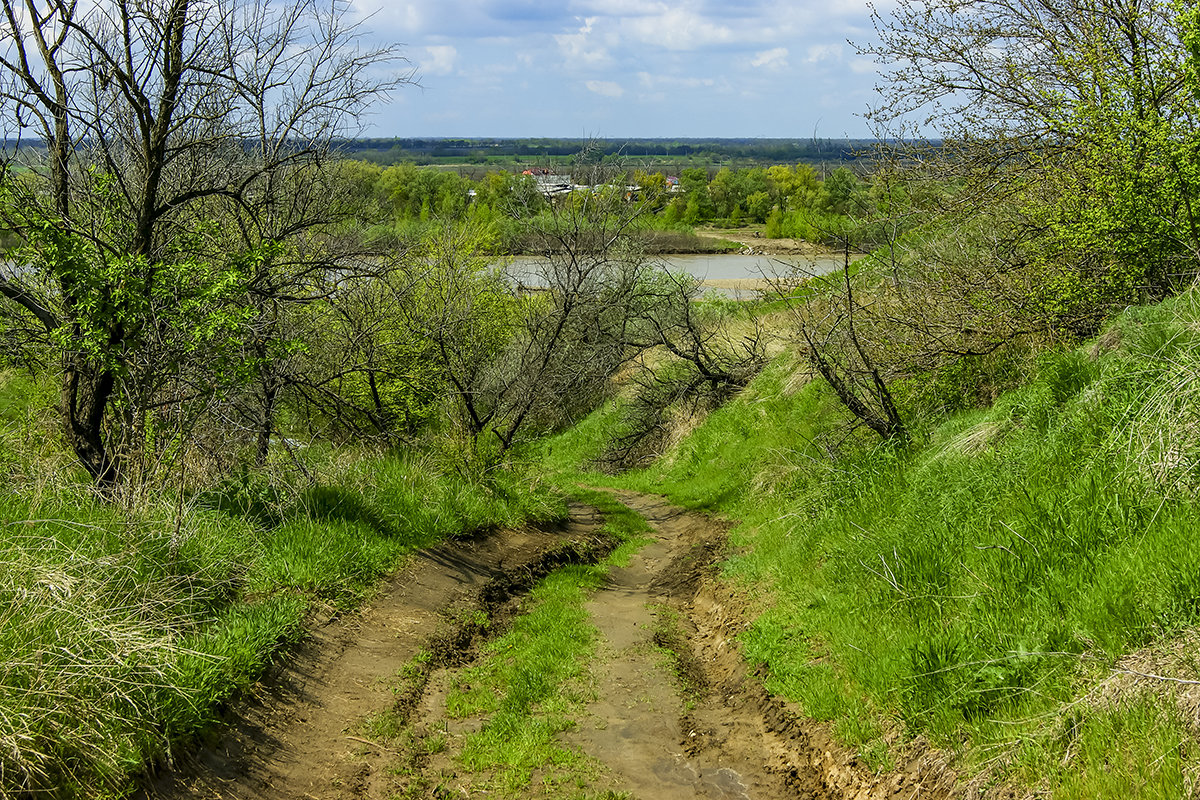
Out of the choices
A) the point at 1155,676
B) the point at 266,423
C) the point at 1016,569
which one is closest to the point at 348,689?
the point at 1016,569

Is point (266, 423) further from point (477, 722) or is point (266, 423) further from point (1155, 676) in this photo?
point (1155, 676)

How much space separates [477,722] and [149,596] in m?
2.42

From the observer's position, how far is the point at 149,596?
18.2 ft

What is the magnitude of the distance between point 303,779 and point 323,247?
11.0m

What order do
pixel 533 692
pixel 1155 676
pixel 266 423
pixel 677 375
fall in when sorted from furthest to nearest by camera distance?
pixel 677 375 → pixel 266 423 → pixel 533 692 → pixel 1155 676

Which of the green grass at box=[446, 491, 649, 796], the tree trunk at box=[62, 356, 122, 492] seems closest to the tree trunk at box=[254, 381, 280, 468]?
the tree trunk at box=[62, 356, 122, 492]

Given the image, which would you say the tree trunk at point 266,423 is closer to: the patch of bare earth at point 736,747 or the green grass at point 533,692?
the green grass at point 533,692

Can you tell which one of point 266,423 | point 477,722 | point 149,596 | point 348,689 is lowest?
point 477,722

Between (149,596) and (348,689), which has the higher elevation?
(149,596)

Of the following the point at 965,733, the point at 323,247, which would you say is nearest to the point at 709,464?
the point at 323,247

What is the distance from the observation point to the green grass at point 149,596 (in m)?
4.16

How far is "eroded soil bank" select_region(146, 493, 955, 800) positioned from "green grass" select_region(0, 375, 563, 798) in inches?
10.9

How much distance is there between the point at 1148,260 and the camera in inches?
323

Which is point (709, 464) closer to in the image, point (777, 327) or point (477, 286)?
point (777, 327)
